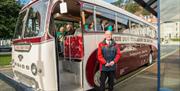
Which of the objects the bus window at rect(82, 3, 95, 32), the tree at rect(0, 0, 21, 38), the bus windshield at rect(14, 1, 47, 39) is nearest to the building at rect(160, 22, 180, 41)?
the bus window at rect(82, 3, 95, 32)

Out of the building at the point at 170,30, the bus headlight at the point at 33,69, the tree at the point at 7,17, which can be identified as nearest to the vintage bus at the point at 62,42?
the bus headlight at the point at 33,69

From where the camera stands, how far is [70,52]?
9609mm

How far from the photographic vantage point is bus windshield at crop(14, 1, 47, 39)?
859cm

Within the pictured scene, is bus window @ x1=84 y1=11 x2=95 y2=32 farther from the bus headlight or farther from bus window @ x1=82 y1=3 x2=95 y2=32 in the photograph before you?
the bus headlight

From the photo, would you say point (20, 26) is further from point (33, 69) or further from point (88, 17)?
point (88, 17)

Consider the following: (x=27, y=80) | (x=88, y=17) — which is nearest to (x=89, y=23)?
(x=88, y=17)

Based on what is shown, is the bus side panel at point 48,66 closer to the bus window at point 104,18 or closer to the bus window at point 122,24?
the bus window at point 104,18

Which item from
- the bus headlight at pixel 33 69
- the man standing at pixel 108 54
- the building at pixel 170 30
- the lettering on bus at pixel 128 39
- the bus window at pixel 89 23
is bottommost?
the bus headlight at pixel 33 69

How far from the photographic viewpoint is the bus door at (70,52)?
29.8ft

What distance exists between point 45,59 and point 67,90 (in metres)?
1.31

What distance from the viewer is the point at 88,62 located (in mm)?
9164

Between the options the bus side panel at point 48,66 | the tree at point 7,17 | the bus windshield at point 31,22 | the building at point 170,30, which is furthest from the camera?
the tree at point 7,17

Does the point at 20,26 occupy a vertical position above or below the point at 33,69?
above

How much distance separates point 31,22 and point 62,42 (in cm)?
125
